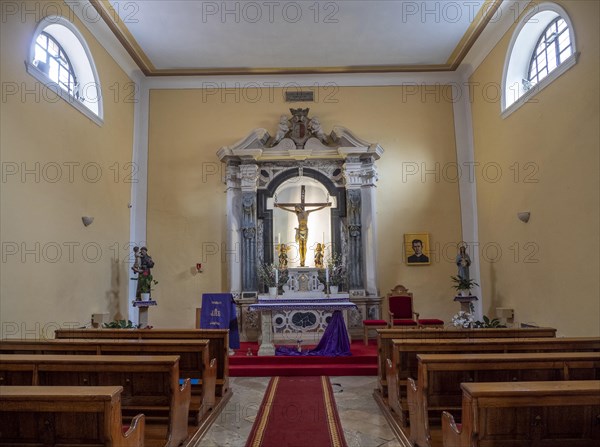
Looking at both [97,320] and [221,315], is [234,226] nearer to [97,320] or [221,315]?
[221,315]

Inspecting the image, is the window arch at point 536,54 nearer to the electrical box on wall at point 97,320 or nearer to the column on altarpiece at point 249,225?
the column on altarpiece at point 249,225

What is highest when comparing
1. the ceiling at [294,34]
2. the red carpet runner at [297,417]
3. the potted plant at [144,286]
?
the ceiling at [294,34]

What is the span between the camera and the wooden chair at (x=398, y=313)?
790 centimetres

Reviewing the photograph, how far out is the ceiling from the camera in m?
7.86

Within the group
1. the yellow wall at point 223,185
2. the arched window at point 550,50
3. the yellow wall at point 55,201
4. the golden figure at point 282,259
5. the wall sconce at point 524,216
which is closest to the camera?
the yellow wall at point 55,201

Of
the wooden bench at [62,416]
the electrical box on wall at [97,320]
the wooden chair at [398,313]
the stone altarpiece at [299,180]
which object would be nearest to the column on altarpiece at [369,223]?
the stone altarpiece at [299,180]

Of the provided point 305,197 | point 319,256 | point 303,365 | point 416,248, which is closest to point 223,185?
point 305,197

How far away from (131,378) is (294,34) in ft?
23.1

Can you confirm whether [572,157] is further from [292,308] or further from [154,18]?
[154,18]

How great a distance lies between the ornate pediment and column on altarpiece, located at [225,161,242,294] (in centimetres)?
34

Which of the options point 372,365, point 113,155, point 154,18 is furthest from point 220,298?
point 154,18

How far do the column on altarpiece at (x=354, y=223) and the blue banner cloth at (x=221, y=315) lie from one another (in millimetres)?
2628

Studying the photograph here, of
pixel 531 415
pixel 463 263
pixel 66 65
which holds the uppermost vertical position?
pixel 66 65

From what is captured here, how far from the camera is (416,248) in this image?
31.3ft
